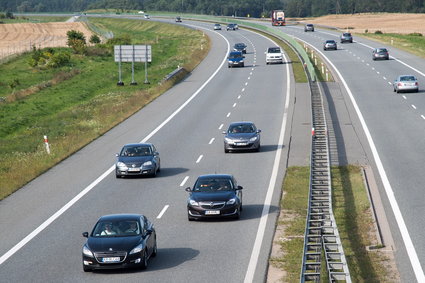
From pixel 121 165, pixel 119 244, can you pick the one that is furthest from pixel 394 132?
pixel 119 244

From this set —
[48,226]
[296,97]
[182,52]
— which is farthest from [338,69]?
[48,226]

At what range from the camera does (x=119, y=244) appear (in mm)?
20625

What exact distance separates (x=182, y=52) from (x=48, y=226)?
8705 cm

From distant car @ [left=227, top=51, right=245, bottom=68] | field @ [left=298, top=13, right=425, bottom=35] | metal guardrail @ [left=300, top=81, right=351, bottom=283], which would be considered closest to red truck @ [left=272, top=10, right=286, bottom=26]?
field @ [left=298, top=13, right=425, bottom=35]

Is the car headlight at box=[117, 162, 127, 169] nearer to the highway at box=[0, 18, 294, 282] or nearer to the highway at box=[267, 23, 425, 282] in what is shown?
the highway at box=[0, 18, 294, 282]

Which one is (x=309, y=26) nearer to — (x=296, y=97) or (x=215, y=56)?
(x=215, y=56)

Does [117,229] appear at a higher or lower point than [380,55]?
higher

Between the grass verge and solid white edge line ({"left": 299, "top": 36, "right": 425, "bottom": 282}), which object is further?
the grass verge

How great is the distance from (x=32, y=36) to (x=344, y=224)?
13371 cm

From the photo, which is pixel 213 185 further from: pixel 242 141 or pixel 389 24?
pixel 389 24

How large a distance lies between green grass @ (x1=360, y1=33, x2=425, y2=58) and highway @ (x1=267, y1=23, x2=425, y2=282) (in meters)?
3.63

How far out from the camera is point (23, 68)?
102m

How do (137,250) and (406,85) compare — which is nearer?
(137,250)

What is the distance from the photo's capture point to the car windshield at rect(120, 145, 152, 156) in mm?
36281
